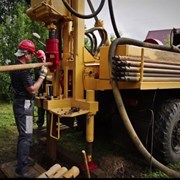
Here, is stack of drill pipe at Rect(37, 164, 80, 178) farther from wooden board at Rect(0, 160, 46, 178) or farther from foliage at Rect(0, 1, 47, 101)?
foliage at Rect(0, 1, 47, 101)

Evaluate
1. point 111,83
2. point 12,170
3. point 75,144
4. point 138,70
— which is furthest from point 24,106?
point 75,144

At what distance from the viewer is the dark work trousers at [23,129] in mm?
2959

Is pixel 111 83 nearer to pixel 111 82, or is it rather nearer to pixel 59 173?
pixel 111 82

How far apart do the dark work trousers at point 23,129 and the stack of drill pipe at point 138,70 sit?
107 centimetres

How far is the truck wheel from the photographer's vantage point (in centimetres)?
335

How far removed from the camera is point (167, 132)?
3.36m

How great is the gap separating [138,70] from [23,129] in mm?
1447

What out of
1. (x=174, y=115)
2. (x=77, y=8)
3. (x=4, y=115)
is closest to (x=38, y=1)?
(x=77, y=8)

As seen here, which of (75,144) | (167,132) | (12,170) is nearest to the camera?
(12,170)

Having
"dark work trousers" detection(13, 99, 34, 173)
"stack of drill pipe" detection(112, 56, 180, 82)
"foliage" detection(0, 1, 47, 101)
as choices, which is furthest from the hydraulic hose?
"foliage" detection(0, 1, 47, 101)

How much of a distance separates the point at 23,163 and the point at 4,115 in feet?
12.9

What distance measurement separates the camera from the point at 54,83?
11.7 ft

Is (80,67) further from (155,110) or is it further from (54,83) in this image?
(155,110)

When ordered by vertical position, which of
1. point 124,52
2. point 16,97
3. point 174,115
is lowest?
point 174,115
